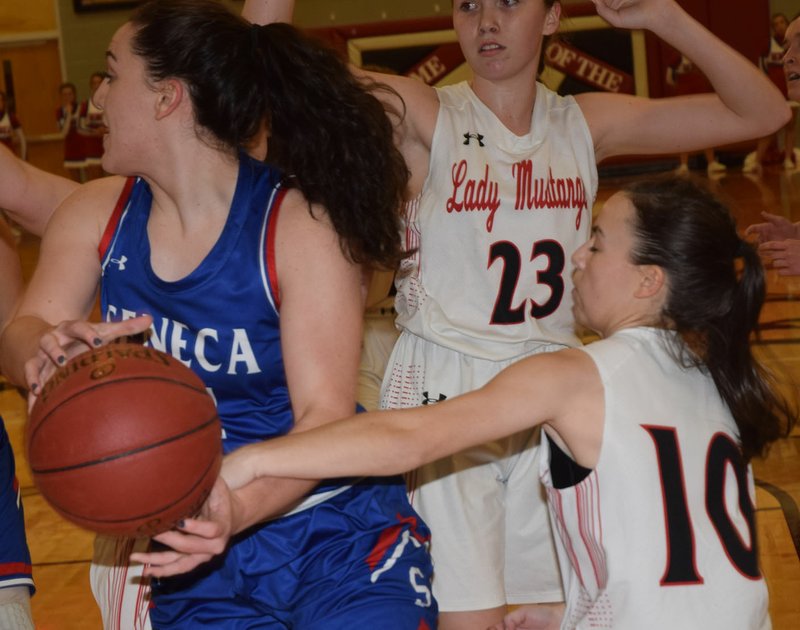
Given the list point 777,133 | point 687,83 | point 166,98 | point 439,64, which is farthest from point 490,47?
point 777,133

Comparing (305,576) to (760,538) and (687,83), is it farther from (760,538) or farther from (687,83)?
(687,83)

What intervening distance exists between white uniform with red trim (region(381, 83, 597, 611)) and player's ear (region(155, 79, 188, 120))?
1.03 meters

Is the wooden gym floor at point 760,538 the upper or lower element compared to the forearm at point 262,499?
lower

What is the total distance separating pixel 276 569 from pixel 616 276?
3.12 feet

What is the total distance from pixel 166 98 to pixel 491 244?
3.74 ft

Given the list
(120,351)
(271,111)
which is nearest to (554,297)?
(271,111)

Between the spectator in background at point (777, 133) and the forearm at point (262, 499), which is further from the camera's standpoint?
the spectator in background at point (777, 133)

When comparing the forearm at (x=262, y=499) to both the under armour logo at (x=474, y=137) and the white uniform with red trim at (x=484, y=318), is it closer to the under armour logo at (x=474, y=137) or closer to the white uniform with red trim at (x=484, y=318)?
the white uniform with red trim at (x=484, y=318)

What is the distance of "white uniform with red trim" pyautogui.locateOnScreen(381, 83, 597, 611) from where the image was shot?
3.25 metres

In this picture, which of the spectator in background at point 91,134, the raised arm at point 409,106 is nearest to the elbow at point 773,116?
the raised arm at point 409,106

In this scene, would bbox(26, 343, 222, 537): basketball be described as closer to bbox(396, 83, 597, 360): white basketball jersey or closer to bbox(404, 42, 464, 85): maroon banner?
bbox(396, 83, 597, 360): white basketball jersey

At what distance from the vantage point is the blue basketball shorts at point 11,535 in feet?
9.84

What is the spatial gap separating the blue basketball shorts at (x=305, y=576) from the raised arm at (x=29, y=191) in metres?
1.11

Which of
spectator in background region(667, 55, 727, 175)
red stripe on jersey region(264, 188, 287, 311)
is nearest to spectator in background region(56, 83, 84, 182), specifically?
spectator in background region(667, 55, 727, 175)
